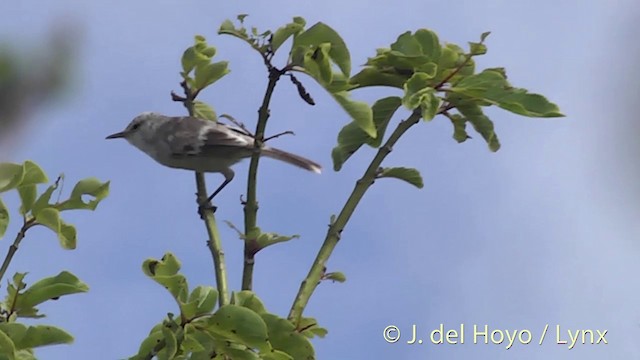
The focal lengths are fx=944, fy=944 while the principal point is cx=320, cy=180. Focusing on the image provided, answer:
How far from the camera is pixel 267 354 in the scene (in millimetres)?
3080

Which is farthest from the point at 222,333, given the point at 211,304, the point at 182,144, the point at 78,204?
the point at 182,144

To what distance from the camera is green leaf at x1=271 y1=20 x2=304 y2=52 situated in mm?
3297

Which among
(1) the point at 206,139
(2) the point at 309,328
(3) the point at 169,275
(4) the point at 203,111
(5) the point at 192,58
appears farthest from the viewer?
(1) the point at 206,139

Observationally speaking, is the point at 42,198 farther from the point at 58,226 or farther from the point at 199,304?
the point at 199,304

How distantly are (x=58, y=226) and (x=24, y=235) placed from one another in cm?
14

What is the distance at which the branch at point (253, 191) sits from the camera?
322 centimetres

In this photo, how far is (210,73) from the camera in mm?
3832

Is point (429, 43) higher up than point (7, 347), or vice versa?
point (429, 43)

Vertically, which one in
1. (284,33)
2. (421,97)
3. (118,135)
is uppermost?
(284,33)

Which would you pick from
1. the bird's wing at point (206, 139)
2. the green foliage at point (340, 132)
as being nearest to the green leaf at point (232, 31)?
the green foliage at point (340, 132)

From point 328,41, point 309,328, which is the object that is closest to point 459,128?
point 328,41

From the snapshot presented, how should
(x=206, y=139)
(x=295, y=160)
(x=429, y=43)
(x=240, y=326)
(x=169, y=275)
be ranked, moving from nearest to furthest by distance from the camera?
1. (x=240, y=326)
2. (x=169, y=275)
3. (x=429, y=43)
4. (x=295, y=160)
5. (x=206, y=139)

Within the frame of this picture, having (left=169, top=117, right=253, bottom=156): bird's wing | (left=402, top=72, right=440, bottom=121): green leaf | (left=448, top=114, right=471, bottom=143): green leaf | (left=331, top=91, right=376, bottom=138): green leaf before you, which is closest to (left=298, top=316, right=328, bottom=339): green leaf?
(left=331, top=91, right=376, bottom=138): green leaf

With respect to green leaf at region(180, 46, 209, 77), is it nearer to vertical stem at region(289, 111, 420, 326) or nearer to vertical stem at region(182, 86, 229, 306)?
vertical stem at region(182, 86, 229, 306)
